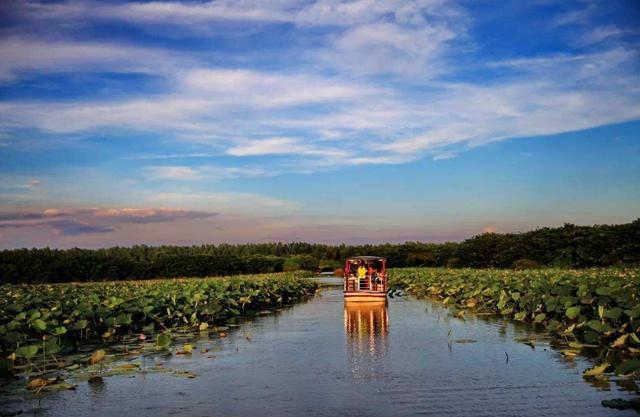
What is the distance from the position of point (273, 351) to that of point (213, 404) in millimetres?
4103

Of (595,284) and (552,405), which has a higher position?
(595,284)

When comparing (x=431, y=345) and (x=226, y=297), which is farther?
(x=226, y=297)

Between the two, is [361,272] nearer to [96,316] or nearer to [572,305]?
[572,305]

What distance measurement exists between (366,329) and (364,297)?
292 inches

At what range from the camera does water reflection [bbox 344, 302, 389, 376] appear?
33.4 ft

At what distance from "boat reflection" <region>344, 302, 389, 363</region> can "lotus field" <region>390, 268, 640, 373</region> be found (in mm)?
2507

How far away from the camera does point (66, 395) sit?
303 inches

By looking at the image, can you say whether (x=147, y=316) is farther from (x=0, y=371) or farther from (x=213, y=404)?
(x=213, y=404)

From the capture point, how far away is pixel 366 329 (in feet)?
47.7

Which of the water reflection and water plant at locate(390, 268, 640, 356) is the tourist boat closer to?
the water reflection

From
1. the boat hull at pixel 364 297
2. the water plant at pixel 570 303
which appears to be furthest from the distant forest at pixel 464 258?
the boat hull at pixel 364 297

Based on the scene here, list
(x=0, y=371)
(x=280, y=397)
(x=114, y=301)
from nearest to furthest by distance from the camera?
(x=280, y=397)
(x=0, y=371)
(x=114, y=301)

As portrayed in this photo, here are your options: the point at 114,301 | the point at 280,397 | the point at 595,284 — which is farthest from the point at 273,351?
the point at 595,284

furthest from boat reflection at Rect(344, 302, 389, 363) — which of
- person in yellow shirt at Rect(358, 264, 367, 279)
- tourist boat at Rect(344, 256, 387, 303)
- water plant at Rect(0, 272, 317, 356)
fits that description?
water plant at Rect(0, 272, 317, 356)
